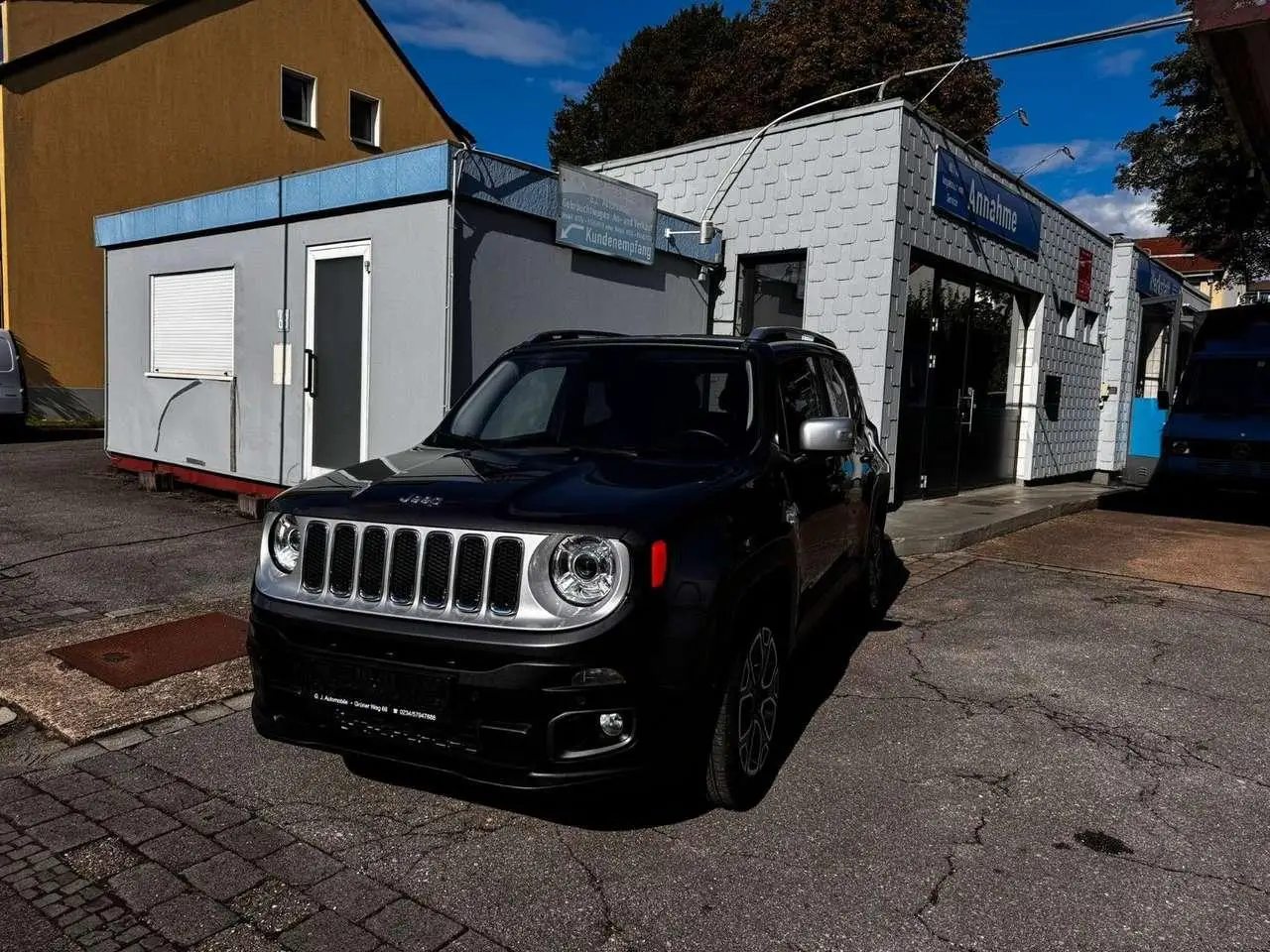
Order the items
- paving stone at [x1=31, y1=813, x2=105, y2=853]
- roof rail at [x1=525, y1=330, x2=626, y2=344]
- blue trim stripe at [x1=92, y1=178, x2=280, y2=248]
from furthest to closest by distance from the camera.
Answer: blue trim stripe at [x1=92, y1=178, x2=280, y2=248] → roof rail at [x1=525, y1=330, x2=626, y2=344] → paving stone at [x1=31, y1=813, x2=105, y2=853]

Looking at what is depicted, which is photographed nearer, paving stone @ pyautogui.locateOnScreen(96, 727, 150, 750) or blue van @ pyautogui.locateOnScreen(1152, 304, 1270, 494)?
paving stone @ pyautogui.locateOnScreen(96, 727, 150, 750)

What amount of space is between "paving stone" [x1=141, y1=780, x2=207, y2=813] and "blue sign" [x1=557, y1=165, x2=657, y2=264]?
636cm

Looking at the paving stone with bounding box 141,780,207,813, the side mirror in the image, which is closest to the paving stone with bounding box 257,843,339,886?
the paving stone with bounding box 141,780,207,813

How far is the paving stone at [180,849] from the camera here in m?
3.19

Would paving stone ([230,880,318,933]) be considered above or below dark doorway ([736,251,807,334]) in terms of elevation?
below

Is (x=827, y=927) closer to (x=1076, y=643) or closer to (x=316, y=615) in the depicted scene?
(x=316, y=615)

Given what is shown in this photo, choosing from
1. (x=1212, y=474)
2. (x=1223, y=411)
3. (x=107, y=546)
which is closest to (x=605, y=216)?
(x=107, y=546)

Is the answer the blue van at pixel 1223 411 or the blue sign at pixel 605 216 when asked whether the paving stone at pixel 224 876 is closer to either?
the blue sign at pixel 605 216

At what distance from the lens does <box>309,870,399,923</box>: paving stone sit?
2916 millimetres

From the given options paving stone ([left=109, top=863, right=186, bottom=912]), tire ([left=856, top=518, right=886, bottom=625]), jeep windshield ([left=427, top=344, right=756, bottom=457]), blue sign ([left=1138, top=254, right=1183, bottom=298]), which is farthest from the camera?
blue sign ([left=1138, top=254, right=1183, bottom=298])

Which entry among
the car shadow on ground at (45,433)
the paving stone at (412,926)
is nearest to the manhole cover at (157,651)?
the paving stone at (412,926)

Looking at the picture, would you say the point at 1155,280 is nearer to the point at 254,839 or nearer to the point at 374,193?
the point at 374,193

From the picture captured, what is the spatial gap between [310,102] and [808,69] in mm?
14112

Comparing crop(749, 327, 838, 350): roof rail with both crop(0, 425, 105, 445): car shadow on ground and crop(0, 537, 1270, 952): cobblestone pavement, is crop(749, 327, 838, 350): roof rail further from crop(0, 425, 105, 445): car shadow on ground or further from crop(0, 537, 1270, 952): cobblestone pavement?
crop(0, 425, 105, 445): car shadow on ground
